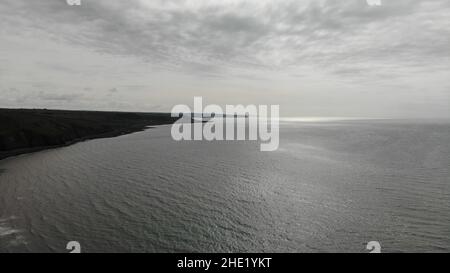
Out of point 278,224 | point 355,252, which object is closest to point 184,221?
point 278,224

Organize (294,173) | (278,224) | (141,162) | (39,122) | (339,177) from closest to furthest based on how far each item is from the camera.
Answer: (278,224)
(339,177)
(294,173)
(141,162)
(39,122)

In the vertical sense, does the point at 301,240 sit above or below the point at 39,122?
below

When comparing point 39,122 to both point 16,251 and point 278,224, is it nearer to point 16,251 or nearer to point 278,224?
point 16,251
